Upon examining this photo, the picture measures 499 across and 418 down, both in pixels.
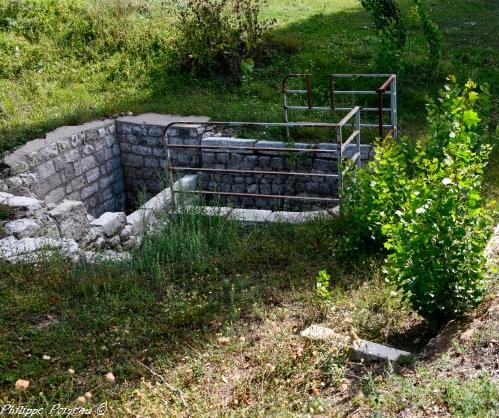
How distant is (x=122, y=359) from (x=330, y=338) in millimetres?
1551

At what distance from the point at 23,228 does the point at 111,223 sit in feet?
3.96

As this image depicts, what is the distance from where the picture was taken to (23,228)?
7043mm

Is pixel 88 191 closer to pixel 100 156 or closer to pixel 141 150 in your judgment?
pixel 100 156

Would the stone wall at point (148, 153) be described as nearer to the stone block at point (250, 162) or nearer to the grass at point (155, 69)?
the grass at point (155, 69)

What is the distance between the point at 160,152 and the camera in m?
10.6

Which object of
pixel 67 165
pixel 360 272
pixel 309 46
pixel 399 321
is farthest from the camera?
pixel 309 46

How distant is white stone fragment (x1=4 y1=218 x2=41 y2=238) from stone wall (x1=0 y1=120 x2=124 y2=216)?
150 cm

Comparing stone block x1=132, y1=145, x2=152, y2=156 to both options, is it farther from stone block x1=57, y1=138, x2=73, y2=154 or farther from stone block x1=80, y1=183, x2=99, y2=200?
stone block x1=57, y1=138, x2=73, y2=154

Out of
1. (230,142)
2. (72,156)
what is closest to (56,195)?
(72,156)

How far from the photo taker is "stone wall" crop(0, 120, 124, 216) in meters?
8.89

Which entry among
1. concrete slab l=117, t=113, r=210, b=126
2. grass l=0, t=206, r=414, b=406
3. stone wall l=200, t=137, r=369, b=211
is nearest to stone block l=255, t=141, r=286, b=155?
stone wall l=200, t=137, r=369, b=211

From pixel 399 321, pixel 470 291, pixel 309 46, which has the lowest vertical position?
pixel 399 321

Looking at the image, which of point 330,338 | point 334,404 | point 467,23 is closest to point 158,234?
point 330,338

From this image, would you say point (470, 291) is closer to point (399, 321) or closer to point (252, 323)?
point (399, 321)
